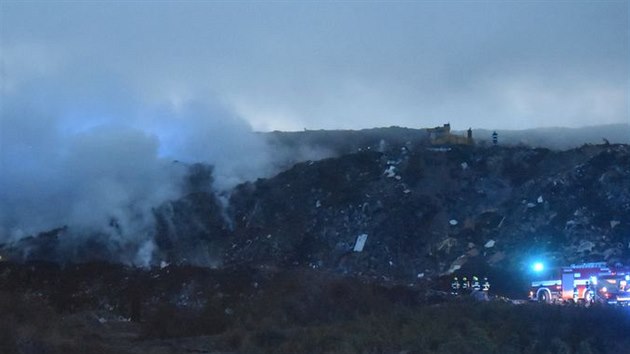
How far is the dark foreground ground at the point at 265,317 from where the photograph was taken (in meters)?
13.5

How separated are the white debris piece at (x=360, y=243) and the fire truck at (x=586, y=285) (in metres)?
8.63

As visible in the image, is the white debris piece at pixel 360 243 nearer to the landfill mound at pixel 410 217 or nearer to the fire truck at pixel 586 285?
the landfill mound at pixel 410 217

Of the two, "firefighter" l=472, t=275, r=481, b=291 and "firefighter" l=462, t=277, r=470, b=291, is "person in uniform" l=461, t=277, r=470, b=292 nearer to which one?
"firefighter" l=462, t=277, r=470, b=291

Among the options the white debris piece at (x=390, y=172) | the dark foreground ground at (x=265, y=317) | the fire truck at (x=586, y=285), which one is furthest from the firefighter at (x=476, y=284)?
the white debris piece at (x=390, y=172)

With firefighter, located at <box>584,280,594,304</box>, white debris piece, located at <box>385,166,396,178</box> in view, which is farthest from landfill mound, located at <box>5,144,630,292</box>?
firefighter, located at <box>584,280,594,304</box>

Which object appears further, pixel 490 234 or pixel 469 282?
pixel 490 234

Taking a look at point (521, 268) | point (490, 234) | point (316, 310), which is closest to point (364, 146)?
point (490, 234)

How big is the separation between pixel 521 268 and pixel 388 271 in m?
4.97

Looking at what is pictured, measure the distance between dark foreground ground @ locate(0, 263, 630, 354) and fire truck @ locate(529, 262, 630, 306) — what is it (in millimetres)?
2984

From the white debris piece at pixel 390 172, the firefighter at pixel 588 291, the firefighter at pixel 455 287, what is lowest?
the firefighter at pixel 455 287

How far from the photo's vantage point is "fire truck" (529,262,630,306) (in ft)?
66.3

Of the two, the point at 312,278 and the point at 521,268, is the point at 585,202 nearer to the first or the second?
the point at 521,268

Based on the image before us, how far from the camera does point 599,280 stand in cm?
2088

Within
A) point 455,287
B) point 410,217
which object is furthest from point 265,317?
point 410,217
